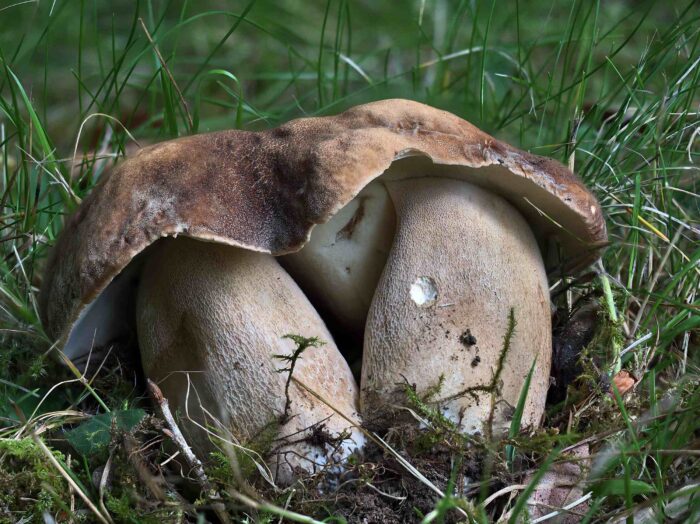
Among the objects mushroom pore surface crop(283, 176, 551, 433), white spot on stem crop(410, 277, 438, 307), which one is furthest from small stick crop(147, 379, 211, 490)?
white spot on stem crop(410, 277, 438, 307)

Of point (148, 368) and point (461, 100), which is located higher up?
point (461, 100)

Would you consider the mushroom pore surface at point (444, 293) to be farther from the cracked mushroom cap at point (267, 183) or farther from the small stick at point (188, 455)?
the small stick at point (188, 455)

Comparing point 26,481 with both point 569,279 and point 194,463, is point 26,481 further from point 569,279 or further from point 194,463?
point 569,279

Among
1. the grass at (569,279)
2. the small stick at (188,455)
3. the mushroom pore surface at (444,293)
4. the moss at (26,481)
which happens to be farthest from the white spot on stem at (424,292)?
the moss at (26,481)

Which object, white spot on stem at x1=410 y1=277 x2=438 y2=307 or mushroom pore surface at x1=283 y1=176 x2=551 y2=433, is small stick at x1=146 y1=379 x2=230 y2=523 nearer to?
mushroom pore surface at x1=283 y1=176 x2=551 y2=433

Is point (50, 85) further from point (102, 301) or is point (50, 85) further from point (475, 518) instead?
point (475, 518)

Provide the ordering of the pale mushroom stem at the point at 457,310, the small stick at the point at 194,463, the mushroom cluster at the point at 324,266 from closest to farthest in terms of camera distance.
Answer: the small stick at the point at 194,463 < the mushroom cluster at the point at 324,266 < the pale mushroom stem at the point at 457,310

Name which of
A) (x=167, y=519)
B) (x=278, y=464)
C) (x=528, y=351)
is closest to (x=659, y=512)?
(x=528, y=351)
